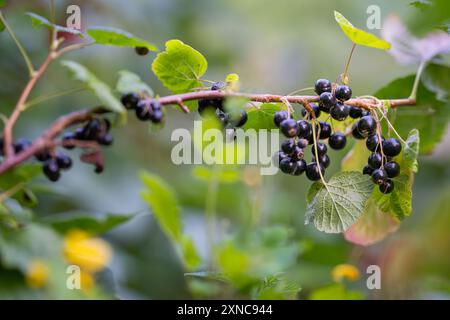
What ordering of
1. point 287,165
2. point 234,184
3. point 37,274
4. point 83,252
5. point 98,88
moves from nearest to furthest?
point 98,88 → point 287,165 → point 37,274 → point 83,252 → point 234,184

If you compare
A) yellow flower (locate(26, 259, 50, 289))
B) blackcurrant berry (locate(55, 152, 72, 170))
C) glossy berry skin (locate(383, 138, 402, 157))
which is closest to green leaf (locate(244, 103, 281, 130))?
glossy berry skin (locate(383, 138, 402, 157))

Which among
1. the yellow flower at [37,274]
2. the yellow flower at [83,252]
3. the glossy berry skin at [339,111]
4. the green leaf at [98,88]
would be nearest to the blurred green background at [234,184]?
the yellow flower at [83,252]

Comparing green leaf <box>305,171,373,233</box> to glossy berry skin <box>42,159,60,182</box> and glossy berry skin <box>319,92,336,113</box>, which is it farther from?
glossy berry skin <box>42,159,60,182</box>

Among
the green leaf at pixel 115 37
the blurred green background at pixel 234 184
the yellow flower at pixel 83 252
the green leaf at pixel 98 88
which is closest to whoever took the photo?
the green leaf at pixel 98 88

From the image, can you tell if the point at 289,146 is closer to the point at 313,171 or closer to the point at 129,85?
the point at 313,171

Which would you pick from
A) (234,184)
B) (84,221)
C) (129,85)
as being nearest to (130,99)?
(129,85)

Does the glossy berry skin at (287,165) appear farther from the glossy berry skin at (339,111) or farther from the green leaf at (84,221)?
the green leaf at (84,221)
